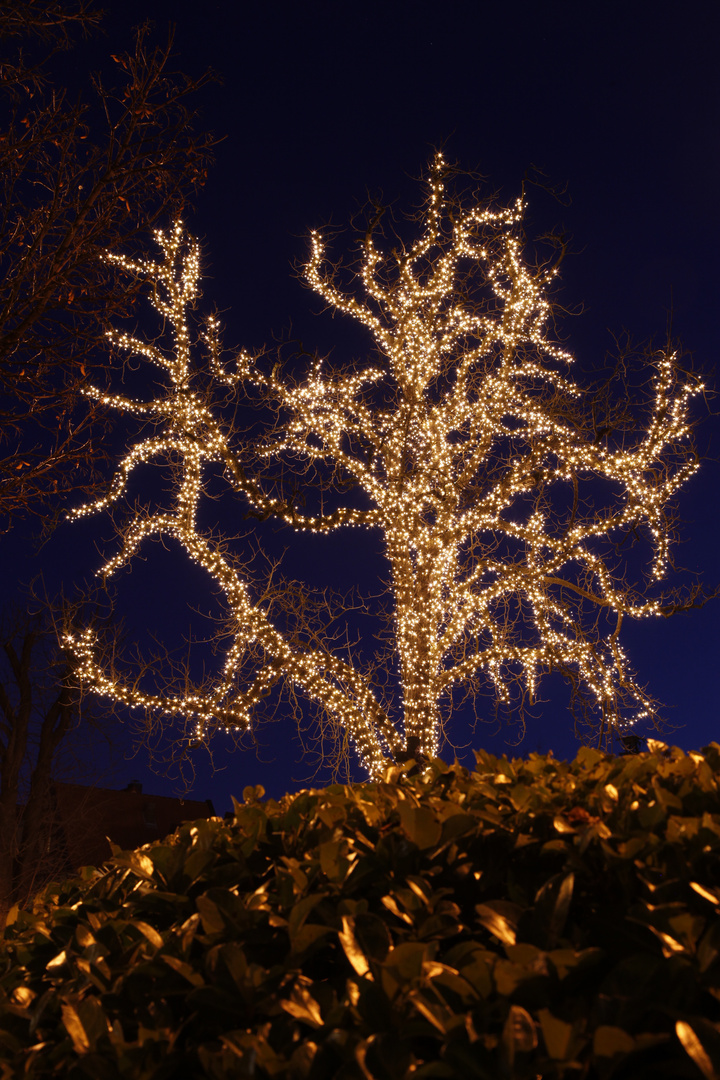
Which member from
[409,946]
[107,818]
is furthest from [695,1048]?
[107,818]

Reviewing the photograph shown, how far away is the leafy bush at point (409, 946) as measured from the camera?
108 cm

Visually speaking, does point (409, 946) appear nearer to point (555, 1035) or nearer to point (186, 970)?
point (555, 1035)

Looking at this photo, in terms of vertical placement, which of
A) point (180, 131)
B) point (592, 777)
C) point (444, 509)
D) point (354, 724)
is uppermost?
point (180, 131)

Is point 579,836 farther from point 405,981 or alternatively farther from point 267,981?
point 267,981

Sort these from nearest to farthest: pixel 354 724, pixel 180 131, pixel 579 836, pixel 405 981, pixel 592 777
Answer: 1. pixel 405 981
2. pixel 579 836
3. pixel 592 777
4. pixel 180 131
5. pixel 354 724

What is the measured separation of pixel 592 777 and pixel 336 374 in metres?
7.49

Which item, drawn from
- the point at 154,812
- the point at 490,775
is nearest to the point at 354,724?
the point at 490,775

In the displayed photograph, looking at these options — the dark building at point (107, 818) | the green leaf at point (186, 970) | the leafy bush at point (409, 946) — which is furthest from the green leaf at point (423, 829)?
the dark building at point (107, 818)

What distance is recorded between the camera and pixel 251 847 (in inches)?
73.6

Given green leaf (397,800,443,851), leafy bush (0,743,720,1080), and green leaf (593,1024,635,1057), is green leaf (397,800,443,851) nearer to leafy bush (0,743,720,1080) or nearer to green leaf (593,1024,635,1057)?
leafy bush (0,743,720,1080)

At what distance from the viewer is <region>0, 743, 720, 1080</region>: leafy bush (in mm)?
1076

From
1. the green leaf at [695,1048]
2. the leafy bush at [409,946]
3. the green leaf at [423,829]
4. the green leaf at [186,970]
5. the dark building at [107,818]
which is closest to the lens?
the green leaf at [695,1048]

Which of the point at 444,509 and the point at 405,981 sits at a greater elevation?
the point at 444,509

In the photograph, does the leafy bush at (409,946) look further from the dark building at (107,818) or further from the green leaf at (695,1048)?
the dark building at (107,818)
